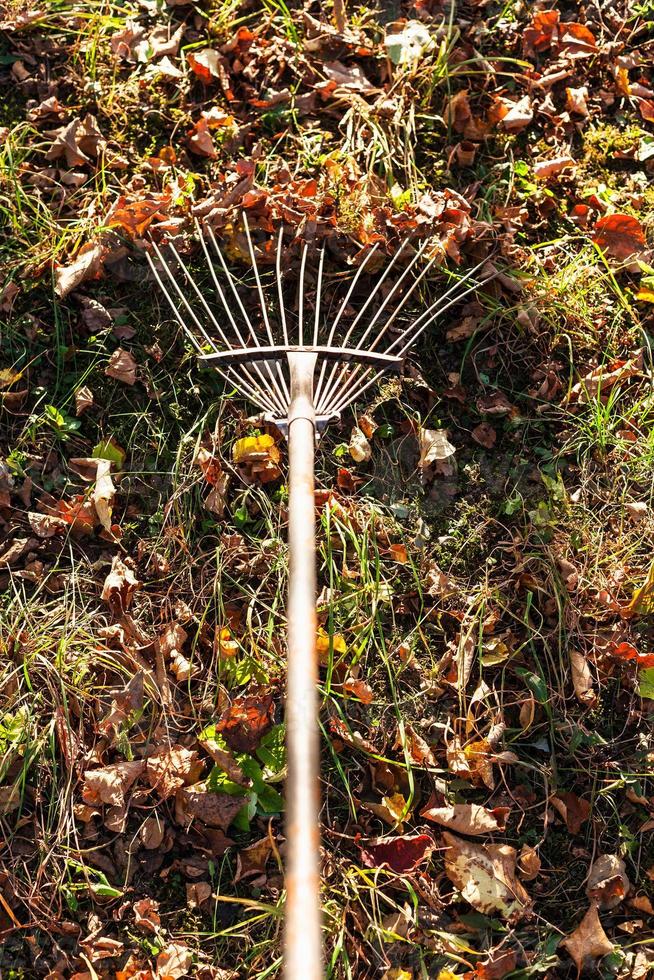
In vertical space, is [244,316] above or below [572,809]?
above

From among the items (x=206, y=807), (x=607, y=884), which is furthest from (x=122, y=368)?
(x=607, y=884)

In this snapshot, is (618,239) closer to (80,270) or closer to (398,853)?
(80,270)

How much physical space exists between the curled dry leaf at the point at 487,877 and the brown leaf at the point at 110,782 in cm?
92

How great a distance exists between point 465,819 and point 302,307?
1609mm

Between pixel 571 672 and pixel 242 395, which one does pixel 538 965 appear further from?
pixel 242 395

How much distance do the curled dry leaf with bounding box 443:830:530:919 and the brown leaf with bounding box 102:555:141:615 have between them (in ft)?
3.84

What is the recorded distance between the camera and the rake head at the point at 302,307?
2.54m

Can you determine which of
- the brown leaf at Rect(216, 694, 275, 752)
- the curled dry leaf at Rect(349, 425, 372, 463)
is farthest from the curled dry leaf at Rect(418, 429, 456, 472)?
the brown leaf at Rect(216, 694, 275, 752)

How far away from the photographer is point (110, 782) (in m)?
2.26

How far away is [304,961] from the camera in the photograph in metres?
1.35

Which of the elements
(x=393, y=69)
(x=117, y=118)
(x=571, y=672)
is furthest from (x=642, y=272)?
(x=117, y=118)

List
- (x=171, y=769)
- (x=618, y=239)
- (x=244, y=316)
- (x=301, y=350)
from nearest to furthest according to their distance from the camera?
1. (x=171, y=769)
2. (x=301, y=350)
3. (x=244, y=316)
4. (x=618, y=239)

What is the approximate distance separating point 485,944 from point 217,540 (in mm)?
1375

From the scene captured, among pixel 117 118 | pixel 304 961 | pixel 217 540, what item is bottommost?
pixel 217 540
